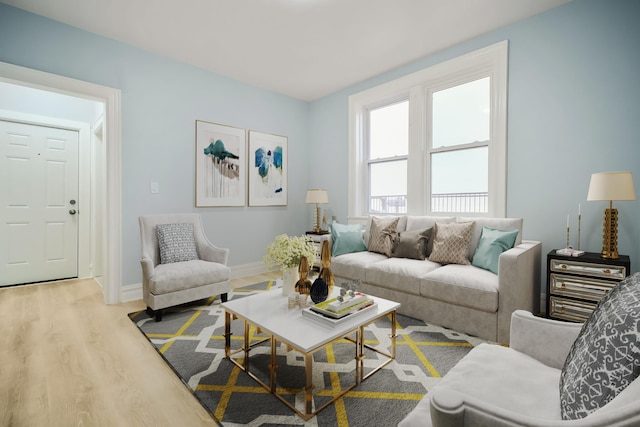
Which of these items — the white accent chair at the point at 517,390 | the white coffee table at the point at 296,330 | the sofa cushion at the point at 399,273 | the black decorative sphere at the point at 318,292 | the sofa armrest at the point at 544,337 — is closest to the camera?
the white accent chair at the point at 517,390

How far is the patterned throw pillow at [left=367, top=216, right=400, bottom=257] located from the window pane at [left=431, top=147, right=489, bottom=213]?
64cm

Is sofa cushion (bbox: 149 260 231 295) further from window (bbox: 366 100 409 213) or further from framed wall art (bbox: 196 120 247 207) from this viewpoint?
window (bbox: 366 100 409 213)

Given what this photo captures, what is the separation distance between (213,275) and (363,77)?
3160mm

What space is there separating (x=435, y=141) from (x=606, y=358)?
3229 millimetres

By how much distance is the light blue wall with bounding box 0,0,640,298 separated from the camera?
2.47m

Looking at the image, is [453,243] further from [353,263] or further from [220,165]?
[220,165]

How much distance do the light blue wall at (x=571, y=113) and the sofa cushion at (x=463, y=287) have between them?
97 centimetres

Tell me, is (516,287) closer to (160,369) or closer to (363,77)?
(160,369)

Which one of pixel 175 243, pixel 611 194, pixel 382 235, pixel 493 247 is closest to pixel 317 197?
pixel 382 235

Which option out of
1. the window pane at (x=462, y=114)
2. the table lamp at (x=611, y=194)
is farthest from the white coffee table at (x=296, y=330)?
the window pane at (x=462, y=114)

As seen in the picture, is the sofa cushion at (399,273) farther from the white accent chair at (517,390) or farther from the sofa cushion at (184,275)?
the sofa cushion at (184,275)

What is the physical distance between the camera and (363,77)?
164 inches

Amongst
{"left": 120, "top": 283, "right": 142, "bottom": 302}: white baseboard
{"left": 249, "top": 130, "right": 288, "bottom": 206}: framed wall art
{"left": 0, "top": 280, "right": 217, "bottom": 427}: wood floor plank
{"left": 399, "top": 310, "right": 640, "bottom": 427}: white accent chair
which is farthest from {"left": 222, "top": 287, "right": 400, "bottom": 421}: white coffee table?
{"left": 249, "top": 130, "right": 288, "bottom": 206}: framed wall art

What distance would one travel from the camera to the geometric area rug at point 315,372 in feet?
4.97
